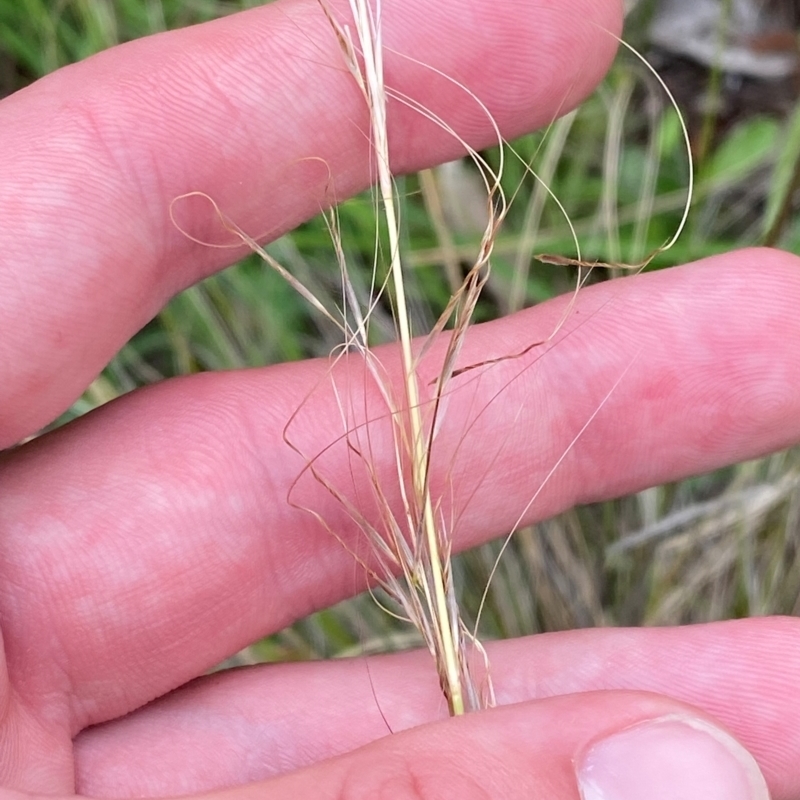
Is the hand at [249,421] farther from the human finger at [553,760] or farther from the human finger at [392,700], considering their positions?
the human finger at [553,760]

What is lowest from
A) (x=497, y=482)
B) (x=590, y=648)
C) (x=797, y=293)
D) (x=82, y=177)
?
(x=590, y=648)

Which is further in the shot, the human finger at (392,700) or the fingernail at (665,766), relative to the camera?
the human finger at (392,700)

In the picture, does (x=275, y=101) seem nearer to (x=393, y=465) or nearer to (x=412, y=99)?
(x=412, y=99)

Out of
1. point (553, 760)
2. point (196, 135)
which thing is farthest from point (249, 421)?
point (553, 760)

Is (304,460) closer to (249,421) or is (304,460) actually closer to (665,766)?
(249,421)

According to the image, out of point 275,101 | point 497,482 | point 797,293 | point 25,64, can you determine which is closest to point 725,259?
point 797,293

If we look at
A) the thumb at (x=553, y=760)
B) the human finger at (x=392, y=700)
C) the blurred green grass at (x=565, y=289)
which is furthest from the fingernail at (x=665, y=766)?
the blurred green grass at (x=565, y=289)

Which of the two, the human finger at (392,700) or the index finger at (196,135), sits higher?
the index finger at (196,135)

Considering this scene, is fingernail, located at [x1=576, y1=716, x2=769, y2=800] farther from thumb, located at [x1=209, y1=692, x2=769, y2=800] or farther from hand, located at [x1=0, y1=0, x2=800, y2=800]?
hand, located at [x1=0, y1=0, x2=800, y2=800]
